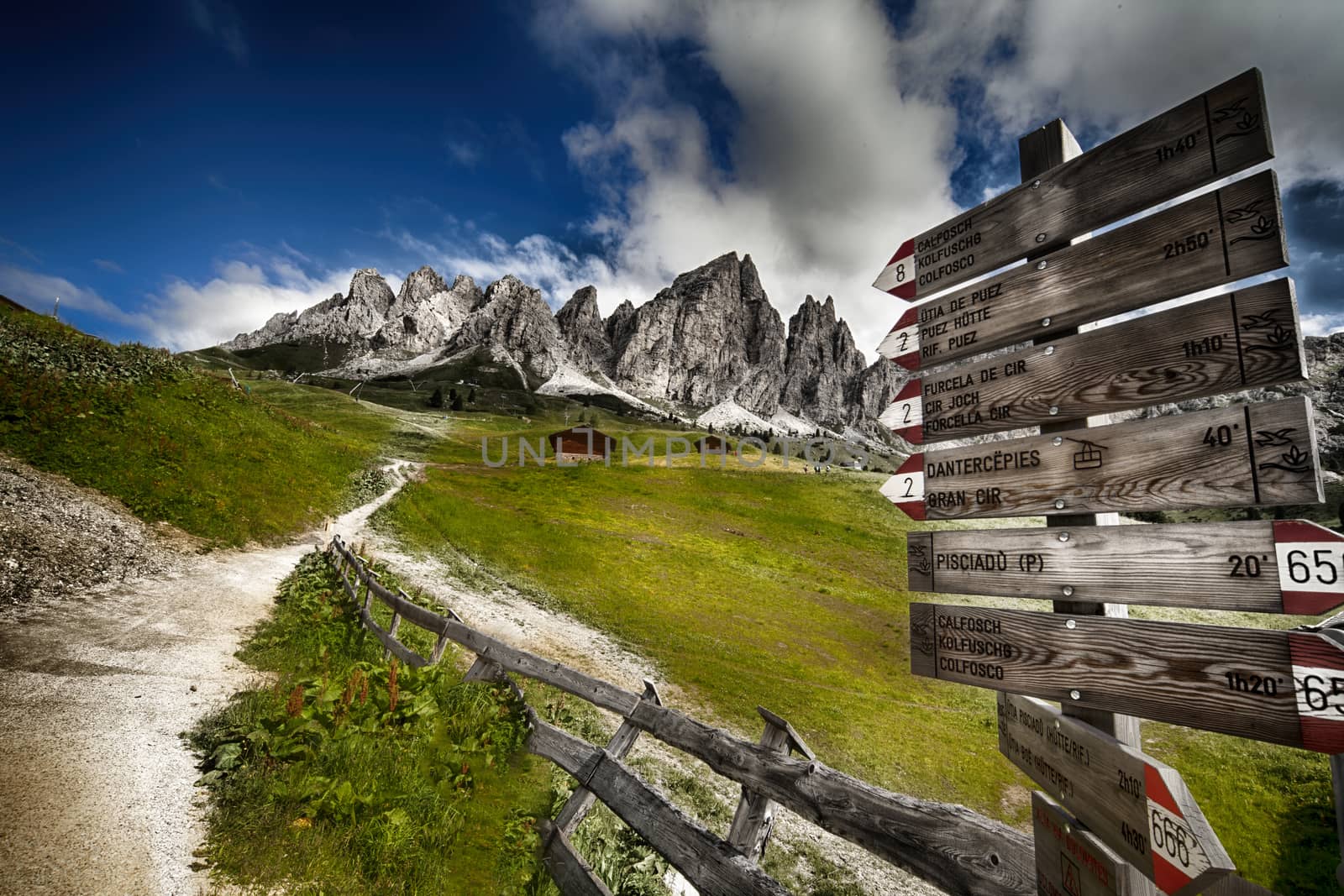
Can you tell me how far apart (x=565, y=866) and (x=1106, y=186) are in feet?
26.3

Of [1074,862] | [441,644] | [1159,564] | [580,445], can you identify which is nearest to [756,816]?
[1074,862]

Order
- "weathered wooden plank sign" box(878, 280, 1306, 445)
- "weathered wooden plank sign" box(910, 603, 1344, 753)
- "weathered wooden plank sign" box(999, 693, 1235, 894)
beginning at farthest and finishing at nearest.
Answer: "weathered wooden plank sign" box(878, 280, 1306, 445)
"weathered wooden plank sign" box(910, 603, 1344, 753)
"weathered wooden plank sign" box(999, 693, 1235, 894)

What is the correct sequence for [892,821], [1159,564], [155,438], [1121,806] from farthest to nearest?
[155,438] < [892,821] < [1159,564] < [1121,806]

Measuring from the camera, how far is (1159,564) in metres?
3.15

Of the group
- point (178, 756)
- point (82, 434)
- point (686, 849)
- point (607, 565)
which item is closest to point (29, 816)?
point (178, 756)

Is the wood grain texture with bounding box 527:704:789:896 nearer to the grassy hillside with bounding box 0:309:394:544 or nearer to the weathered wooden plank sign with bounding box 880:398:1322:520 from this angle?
the weathered wooden plank sign with bounding box 880:398:1322:520

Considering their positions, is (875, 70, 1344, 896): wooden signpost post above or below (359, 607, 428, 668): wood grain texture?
above

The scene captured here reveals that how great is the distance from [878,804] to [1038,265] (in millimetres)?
4416

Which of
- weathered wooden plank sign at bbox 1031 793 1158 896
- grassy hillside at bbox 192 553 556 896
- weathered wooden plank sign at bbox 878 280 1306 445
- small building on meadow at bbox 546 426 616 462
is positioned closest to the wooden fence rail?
weathered wooden plank sign at bbox 1031 793 1158 896

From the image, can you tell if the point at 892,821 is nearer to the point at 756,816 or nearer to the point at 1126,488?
the point at 756,816

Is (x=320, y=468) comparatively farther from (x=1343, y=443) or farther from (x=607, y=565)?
(x=1343, y=443)

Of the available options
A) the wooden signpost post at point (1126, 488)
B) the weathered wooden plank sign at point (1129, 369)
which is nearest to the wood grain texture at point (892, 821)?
the wooden signpost post at point (1126, 488)

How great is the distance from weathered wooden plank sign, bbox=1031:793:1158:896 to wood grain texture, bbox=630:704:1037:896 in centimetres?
26

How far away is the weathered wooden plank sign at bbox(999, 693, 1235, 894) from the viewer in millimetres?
2336
